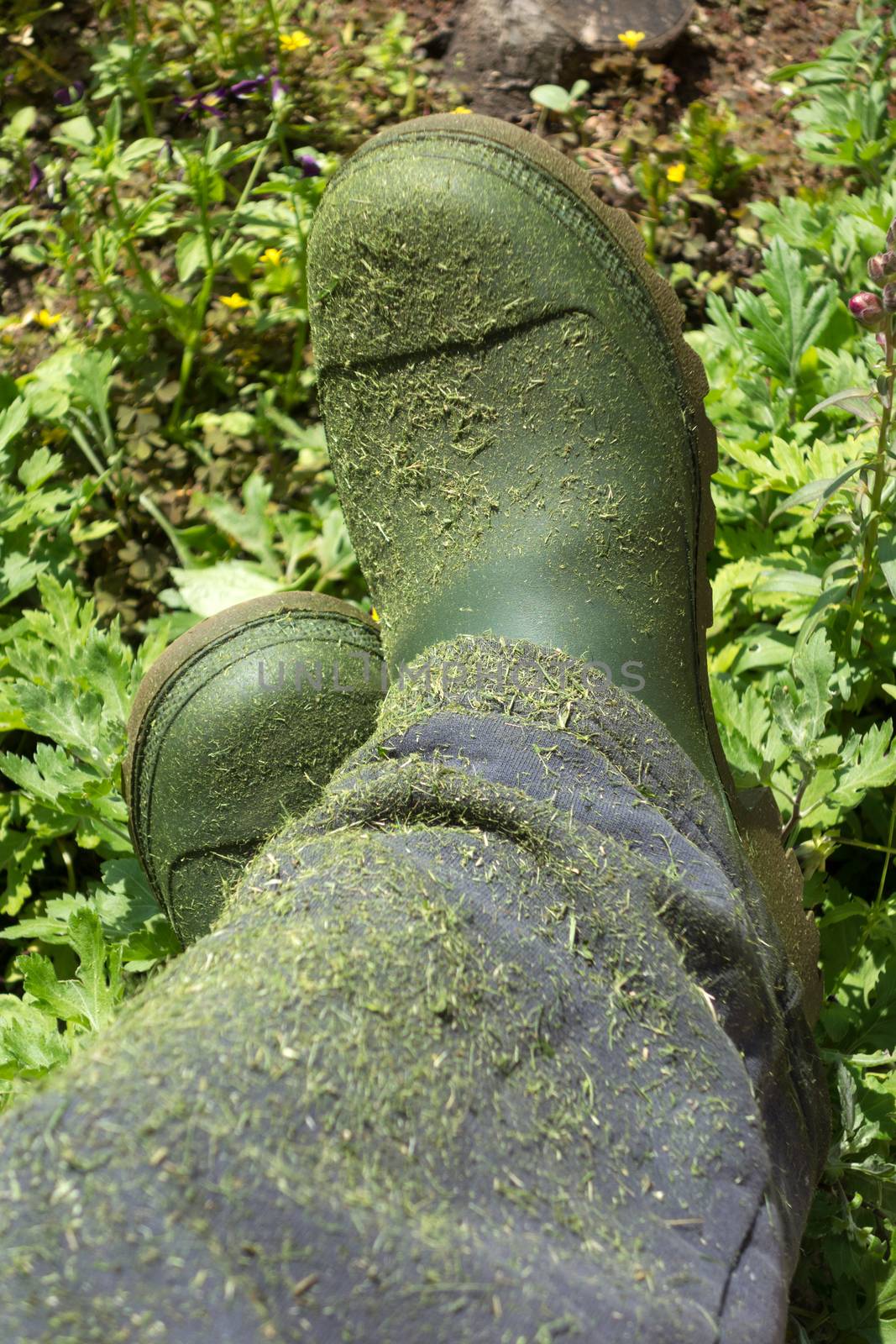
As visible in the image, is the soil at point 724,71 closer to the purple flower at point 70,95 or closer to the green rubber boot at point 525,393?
the purple flower at point 70,95

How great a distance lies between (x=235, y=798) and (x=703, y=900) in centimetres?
68

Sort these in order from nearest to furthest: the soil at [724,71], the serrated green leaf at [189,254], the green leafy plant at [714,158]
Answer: the serrated green leaf at [189,254], the green leafy plant at [714,158], the soil at [724,71]

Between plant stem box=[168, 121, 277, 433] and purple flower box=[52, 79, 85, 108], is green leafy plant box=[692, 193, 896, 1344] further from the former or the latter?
purple flower box=[52, 79, 85, 108]

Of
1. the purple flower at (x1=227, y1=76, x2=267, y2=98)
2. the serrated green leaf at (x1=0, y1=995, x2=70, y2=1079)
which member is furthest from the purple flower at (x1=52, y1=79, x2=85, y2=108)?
the serrated green leaf at (x1=0, y1=995, x2=70, y2=1079)

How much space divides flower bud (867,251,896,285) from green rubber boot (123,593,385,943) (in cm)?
77

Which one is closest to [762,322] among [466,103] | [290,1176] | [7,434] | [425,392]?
[425,392]

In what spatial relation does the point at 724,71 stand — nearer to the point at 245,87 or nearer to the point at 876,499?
the point at 245,87

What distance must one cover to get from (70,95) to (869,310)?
6.01ft

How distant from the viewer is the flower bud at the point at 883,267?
1.32 m

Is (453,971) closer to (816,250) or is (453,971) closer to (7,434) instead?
(7,434)

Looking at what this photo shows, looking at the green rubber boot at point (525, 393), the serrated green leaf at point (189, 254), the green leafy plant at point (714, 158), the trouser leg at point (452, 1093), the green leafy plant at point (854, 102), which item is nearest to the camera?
the trouser leg at point (452, 1093)

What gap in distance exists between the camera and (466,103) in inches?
98.6

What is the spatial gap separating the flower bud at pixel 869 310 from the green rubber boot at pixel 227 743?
2.42 ft

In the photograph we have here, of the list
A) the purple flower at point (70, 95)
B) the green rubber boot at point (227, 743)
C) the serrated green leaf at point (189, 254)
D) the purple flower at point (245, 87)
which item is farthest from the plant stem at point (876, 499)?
the purple flower at point (70, 95)
